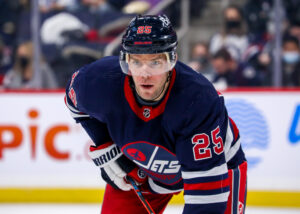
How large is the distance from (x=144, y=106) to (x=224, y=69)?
2.62 meters

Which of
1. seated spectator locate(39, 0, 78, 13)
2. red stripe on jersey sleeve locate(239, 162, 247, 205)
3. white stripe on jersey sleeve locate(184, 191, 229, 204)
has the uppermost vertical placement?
seated spectator locate(39, 0, 78, 13)

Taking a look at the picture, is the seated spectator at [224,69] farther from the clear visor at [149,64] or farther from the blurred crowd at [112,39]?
the clear visor at [149,64]

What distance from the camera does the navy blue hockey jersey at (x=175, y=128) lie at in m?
1.86

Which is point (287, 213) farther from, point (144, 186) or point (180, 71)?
point (180, 71)

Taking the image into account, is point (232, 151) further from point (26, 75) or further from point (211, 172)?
point (26, 75)

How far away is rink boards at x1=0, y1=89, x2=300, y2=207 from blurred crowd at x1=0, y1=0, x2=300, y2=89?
259 millimetres

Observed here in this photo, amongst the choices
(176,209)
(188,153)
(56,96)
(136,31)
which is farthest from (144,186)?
(56,96)

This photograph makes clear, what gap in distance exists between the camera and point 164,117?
1926 millimetres

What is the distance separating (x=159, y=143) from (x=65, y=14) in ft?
9.58

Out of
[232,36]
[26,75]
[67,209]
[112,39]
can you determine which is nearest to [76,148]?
[67,209]

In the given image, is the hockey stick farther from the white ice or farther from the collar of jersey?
the white ice

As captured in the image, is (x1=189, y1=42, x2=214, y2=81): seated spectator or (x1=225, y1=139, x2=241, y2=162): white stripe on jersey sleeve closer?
(x1=225, y1=139, x2=241, y2=162): white stripe on jersey sleeve

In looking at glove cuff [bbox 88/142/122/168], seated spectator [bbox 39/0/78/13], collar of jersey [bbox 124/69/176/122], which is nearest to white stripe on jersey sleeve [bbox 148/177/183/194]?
glove cuff [bbox 88/142/122/168]

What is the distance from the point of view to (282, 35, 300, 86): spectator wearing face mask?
14.7 feet
